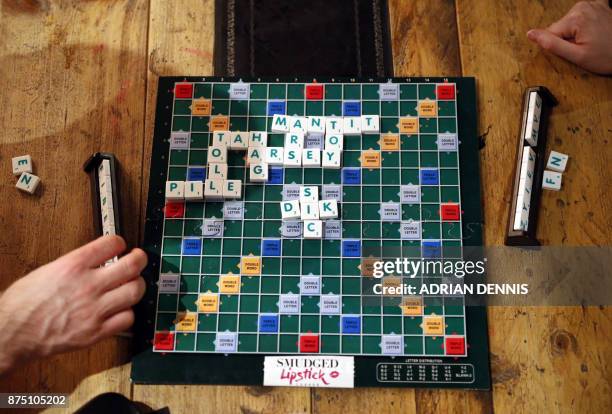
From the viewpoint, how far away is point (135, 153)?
220 cm

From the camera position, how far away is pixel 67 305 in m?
1.74

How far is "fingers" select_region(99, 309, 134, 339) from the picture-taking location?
70.9 inches

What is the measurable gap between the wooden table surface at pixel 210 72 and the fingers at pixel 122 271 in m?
0.26

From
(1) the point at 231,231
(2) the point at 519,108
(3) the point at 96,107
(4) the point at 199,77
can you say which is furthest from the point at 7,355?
(2) the point at 519,108

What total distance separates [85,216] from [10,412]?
71 cm

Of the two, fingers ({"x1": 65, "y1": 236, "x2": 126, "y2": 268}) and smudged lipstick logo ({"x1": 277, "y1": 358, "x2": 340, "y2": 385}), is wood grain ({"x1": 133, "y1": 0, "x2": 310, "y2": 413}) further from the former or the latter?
smudged lipstick logo ({"x1": 277, "y1": 358, "x2": 340, "y2": 385})

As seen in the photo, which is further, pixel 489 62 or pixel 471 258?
pixel 489 62

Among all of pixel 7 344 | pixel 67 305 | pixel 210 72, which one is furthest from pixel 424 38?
pixel 7 344

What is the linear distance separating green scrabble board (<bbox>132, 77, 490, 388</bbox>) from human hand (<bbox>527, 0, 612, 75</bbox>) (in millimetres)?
357

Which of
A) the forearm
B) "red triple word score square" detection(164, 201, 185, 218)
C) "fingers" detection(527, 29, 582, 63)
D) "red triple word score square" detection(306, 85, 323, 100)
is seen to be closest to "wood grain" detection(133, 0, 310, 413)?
"red triple word score square" detection(164, 201, 185, 218)

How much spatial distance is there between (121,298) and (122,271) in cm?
9

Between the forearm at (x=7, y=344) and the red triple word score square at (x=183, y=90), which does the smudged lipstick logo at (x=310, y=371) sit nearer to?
the forearm at (x=7, y=344)

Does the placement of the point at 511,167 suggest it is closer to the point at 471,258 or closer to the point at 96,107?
the point at 471,258

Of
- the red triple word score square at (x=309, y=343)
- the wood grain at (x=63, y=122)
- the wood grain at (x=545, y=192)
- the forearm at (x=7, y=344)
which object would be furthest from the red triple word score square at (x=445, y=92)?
the forearm at (x=7, y=344)
